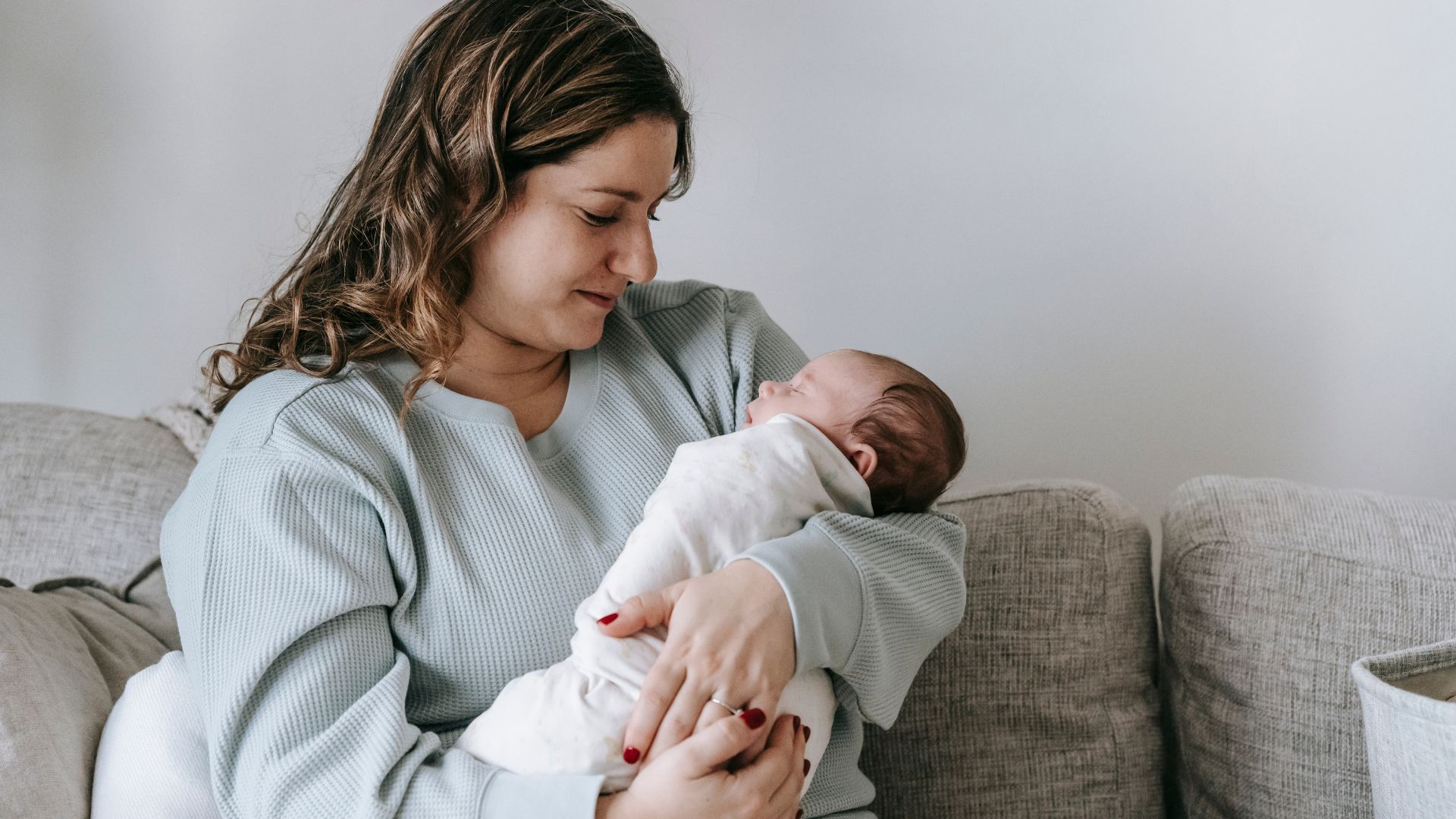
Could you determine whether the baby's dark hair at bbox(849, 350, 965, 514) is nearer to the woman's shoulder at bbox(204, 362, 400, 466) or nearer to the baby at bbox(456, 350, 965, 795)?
the baby at bbox(456, 350, 965, 795)

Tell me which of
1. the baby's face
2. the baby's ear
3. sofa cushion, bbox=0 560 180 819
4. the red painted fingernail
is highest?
the baby's face

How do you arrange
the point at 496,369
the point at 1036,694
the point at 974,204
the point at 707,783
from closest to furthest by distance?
the point at 707,783 < the point at 496,369 < the point at 1036,694 < the point at 974,204

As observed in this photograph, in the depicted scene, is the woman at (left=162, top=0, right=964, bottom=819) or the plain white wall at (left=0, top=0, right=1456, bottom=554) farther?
the plain white wall at (left=0, top=0, right=1456, bottom=554)

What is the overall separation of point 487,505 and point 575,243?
0.30 metres

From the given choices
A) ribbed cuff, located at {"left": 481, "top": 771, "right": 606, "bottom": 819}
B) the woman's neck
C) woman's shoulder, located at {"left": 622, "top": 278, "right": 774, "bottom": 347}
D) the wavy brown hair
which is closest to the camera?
ribbed cuff, located at {"left": 481, "top": 771, "right": 606, "bottom": 819}

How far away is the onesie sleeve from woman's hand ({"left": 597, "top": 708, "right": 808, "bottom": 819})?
0.12 meters

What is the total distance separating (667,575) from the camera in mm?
1130

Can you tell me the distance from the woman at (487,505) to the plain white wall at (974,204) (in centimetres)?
63

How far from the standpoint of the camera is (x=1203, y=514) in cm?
157

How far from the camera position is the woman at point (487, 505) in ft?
3.50

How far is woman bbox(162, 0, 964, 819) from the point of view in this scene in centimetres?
107

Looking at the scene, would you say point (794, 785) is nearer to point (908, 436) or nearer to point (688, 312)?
point (908, 436)

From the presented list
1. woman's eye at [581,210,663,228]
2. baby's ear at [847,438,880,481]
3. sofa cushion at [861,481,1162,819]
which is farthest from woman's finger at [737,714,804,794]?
woman's eye at [581,210,663,228]

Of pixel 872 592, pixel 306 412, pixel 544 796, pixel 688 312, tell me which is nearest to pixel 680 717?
pixel 544 796
